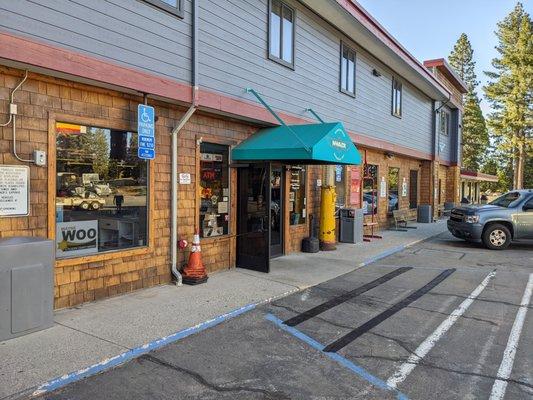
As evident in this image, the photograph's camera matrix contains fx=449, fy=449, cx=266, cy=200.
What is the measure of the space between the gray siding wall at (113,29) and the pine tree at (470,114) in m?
57.5

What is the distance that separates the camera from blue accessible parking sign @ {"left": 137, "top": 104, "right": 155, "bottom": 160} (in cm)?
655

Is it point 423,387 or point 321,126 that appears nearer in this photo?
point 423,387

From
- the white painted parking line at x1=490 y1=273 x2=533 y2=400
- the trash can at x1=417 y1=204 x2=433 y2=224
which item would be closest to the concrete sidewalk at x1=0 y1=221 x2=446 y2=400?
the white painted parking line at x1=490 y1=273 x2=533 y2=400

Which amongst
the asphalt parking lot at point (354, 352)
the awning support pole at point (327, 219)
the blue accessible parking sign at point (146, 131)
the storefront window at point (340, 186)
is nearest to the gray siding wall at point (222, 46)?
the blue accessible parking sign at point (146, 131)

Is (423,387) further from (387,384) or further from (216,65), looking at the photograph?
(216,65)

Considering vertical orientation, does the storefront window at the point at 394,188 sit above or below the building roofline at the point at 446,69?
below

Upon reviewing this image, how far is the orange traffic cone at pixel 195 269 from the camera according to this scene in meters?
7.50

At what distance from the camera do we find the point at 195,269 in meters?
7.55

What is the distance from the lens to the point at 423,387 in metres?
4.01

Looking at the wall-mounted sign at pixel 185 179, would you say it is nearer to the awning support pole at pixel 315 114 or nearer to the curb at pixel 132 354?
the curb at pixel 132 354

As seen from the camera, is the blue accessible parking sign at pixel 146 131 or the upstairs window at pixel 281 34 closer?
the blue accessible parking sign at pixel 146 131

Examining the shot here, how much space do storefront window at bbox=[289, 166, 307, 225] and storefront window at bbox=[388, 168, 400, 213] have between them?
7806mm

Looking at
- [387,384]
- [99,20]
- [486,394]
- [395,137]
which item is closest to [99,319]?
[387,384]

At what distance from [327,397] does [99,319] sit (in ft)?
10.3
